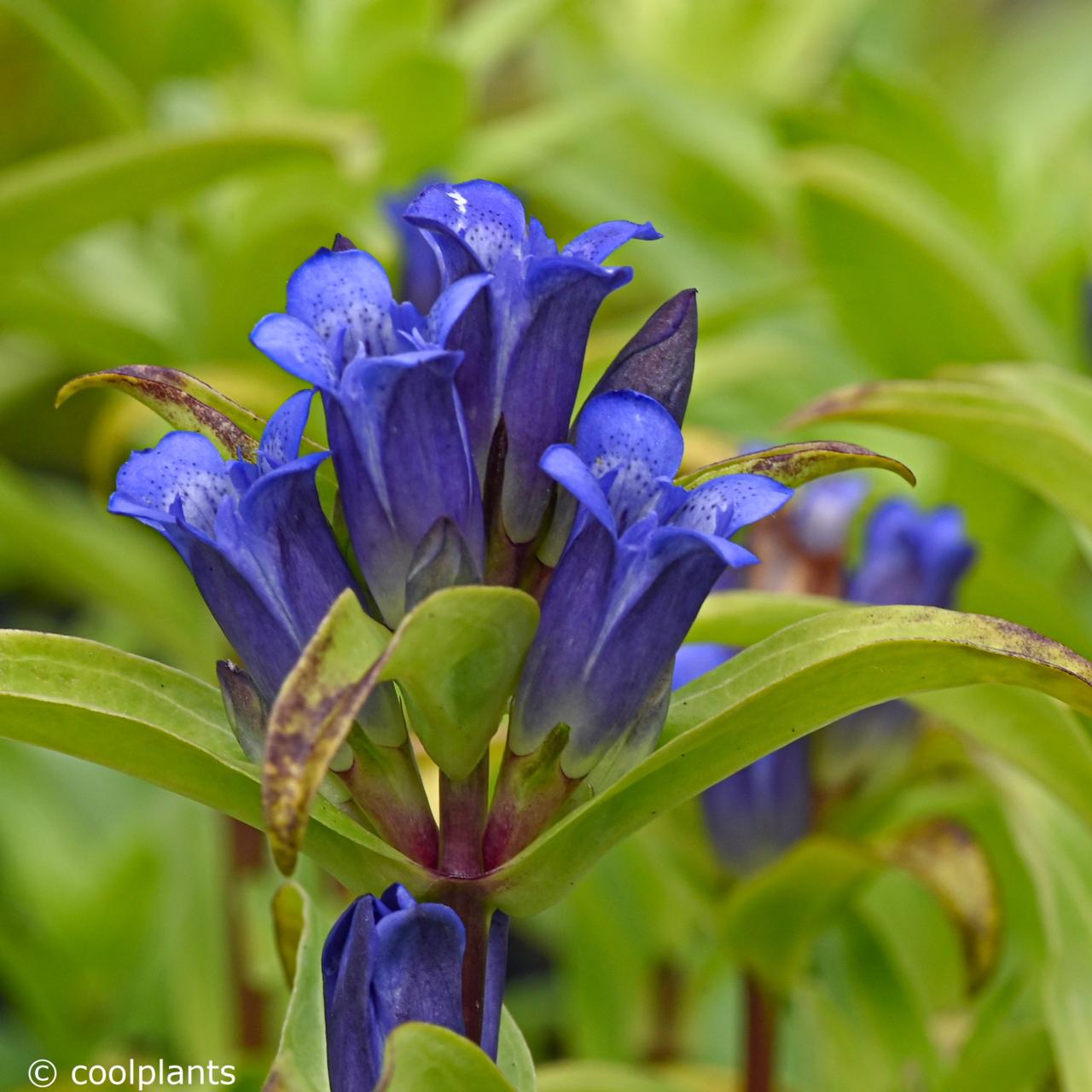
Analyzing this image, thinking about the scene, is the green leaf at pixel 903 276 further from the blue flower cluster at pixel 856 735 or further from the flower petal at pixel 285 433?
the flower petal at pixel 285 433

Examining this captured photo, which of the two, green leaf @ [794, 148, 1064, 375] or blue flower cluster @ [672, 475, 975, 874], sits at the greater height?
green leaf @ [794, 148, 1064, 375]

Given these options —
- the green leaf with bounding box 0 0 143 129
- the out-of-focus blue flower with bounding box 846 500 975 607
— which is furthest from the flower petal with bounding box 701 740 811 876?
the green leaf with bounding box 0 0 143 129

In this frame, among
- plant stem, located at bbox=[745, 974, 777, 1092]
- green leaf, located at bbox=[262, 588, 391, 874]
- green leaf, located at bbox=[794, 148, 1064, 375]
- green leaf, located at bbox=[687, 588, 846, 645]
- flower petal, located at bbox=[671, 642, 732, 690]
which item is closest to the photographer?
green leaf, located at bbox=[262, 588, 391, 874]

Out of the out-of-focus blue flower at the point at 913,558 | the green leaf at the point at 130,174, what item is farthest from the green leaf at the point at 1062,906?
the green leaf at the point at 130,174

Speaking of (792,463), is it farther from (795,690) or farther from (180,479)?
(180,479)

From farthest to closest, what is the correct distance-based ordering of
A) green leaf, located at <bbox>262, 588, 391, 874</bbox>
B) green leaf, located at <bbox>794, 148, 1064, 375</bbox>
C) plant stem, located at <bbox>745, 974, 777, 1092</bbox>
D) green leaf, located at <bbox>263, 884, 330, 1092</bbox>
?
green leaf, located at <bbox>794, 148, 1064, 375</bbox>, plant stem, located at <bbox>745, 974, 777, 1092</bbox>, green leaf, located at <bbox>263, 884, 330, 1092</bbox>, green leaf, located at <bbox>262, 588, 391, 874</bbox>

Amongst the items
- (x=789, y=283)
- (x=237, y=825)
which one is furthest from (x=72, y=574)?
(x=789, y=283)

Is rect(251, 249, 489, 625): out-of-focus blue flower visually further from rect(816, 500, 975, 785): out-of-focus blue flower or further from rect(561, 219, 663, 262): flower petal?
rect(816, 500, 975, 785): out-of-focus blue flower
